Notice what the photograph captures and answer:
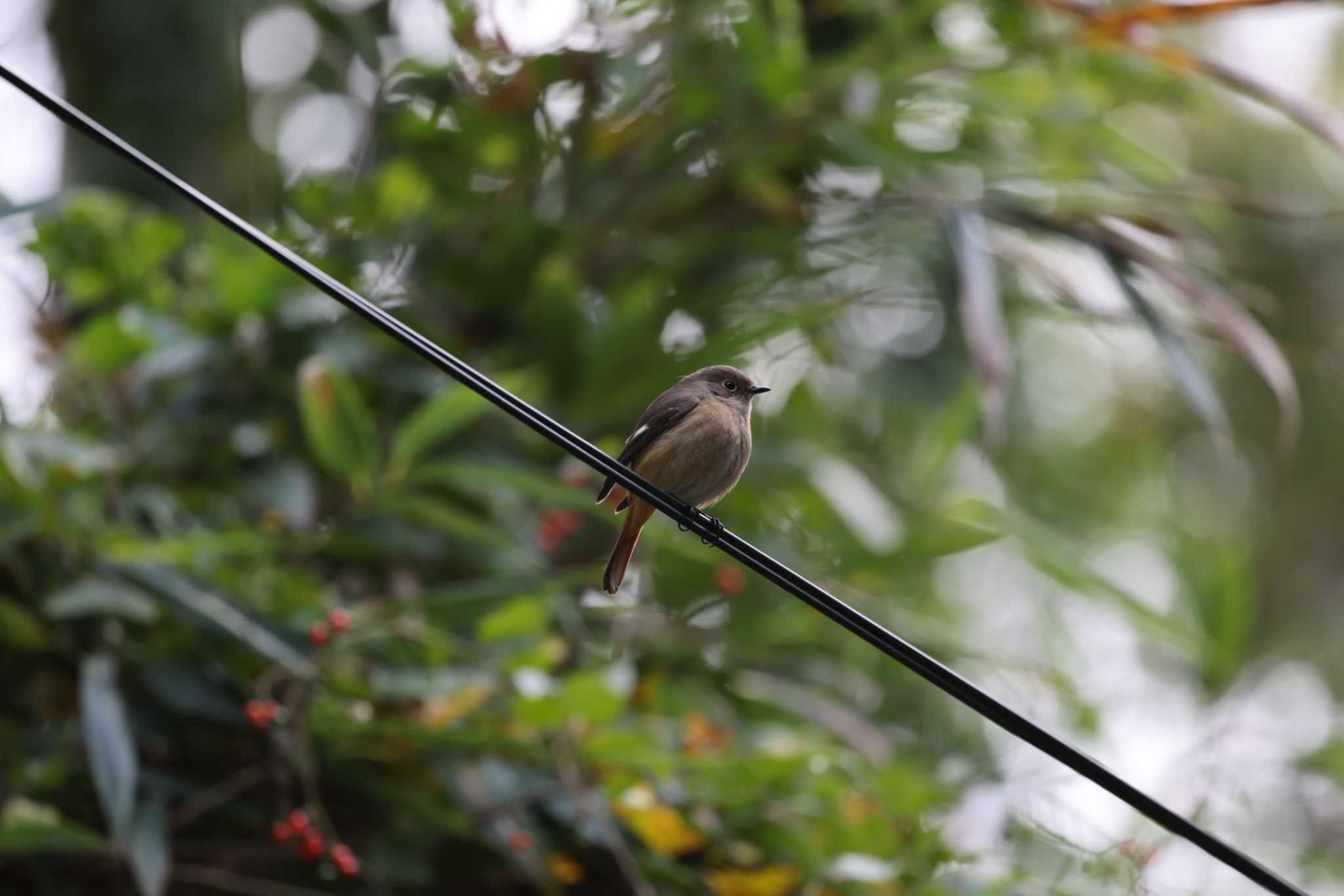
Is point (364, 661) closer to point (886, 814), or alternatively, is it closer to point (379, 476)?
point (379, 476)

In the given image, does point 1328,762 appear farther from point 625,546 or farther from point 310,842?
point 310,842

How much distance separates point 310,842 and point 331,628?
0.49 meters

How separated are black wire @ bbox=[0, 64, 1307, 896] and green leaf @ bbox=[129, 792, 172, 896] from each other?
70.6 inches

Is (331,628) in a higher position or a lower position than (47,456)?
lower

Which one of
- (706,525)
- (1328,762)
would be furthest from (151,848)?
(1328,762)

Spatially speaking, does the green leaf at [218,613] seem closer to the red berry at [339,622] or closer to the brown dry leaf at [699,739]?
the red berry at [339,622]

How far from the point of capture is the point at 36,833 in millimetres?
2922

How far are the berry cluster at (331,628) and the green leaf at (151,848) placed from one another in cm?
54

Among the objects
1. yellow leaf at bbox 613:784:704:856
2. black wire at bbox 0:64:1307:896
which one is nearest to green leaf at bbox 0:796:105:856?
yellow leaf at bbox 613:784:704:856

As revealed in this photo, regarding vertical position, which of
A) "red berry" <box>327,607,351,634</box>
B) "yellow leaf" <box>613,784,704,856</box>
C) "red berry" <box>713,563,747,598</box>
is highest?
"red berry" <box>327,607,351,634</box>

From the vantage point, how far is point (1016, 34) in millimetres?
4676

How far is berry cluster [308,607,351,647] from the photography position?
3.26m

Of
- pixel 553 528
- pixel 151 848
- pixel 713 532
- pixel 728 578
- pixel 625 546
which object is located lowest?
pixel 728 578

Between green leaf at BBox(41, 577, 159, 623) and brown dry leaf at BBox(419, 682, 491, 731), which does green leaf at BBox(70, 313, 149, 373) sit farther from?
Result: brown dry leaf at BBox(419, 682, 491, 731)
